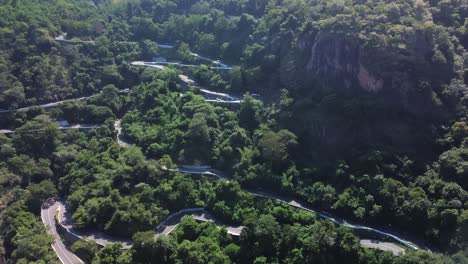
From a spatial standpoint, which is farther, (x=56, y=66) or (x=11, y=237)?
(x=56, y=66)

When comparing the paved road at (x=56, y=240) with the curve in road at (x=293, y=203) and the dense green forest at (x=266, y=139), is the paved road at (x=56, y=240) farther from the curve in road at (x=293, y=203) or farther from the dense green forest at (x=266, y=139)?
the curve in road at (x=293, y=203)

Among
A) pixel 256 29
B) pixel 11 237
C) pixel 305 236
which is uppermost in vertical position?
pixel 256 29

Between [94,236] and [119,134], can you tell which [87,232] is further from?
[119,134]

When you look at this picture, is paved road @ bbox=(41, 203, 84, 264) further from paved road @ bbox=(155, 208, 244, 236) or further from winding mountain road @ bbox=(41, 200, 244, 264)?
paved road @ bbox=(155, 208, 244, 236)

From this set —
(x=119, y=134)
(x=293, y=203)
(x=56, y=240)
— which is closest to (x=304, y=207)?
(x=293, y=203)

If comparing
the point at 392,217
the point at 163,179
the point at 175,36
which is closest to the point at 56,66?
the point at 175,36

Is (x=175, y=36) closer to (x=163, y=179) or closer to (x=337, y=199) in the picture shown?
(x=163, y=179)
